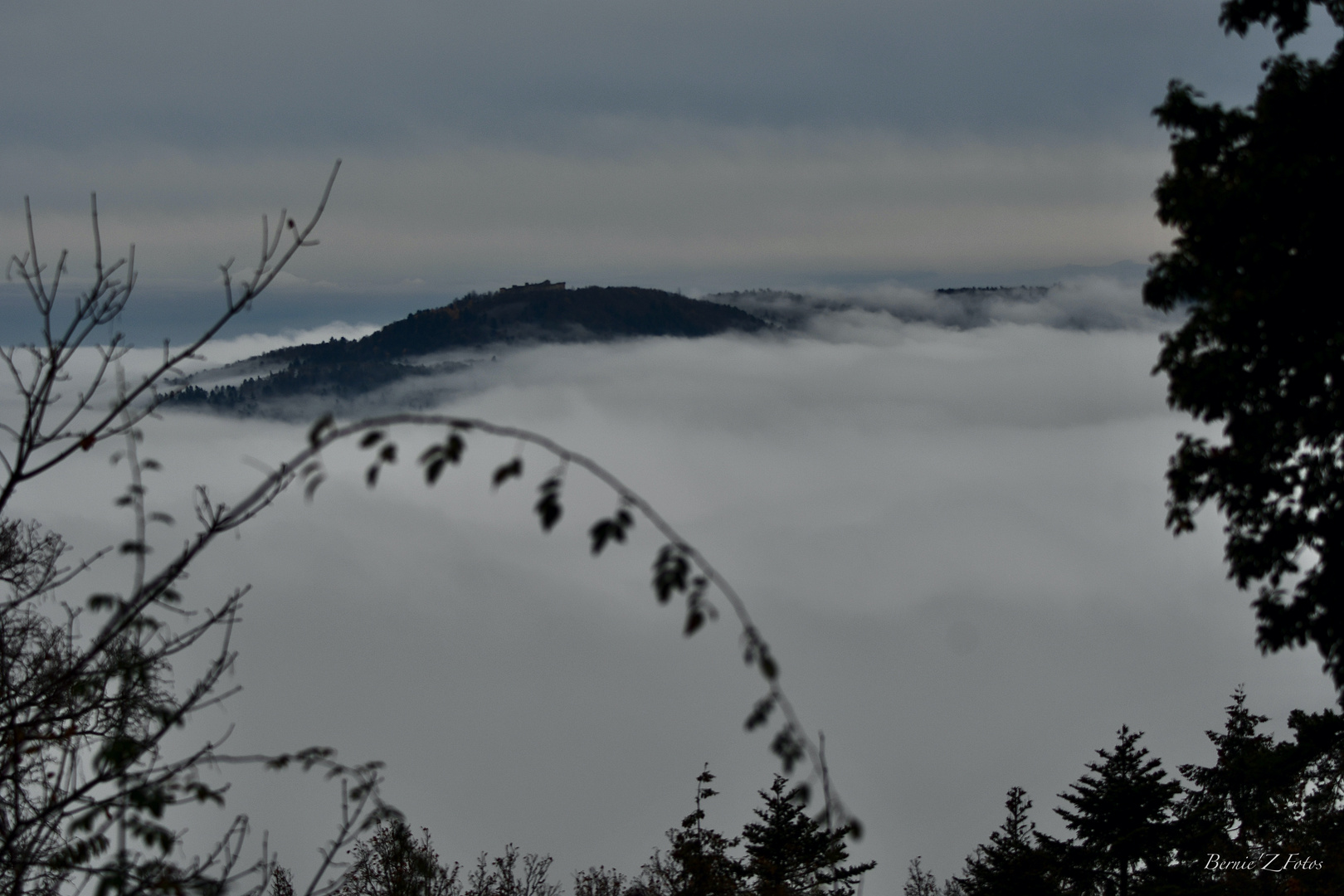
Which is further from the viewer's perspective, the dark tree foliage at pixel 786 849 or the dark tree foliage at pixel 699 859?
the dark tree foliage at pixel 786 849

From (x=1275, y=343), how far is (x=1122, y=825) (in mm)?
19874

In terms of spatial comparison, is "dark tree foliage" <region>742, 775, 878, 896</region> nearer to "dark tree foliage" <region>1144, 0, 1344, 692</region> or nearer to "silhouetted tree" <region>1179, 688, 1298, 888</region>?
"silhouetted tree" <region>1179, 688, 1298, 888</region>

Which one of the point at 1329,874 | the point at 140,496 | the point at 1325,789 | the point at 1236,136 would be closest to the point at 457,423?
the point at 140,496

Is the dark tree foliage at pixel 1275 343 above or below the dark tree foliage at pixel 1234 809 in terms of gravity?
above

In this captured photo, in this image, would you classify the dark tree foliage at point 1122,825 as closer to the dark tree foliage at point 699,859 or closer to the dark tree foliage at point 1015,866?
the dark tree foliage at point 1015,866

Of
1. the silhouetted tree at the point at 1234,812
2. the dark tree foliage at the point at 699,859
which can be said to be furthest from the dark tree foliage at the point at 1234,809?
the dark tree foliage at the point at 699,859

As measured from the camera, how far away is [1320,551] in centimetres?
1080

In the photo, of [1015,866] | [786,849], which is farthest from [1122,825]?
[786,849]

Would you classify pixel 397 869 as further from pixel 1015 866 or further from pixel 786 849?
pixel 1015 866
